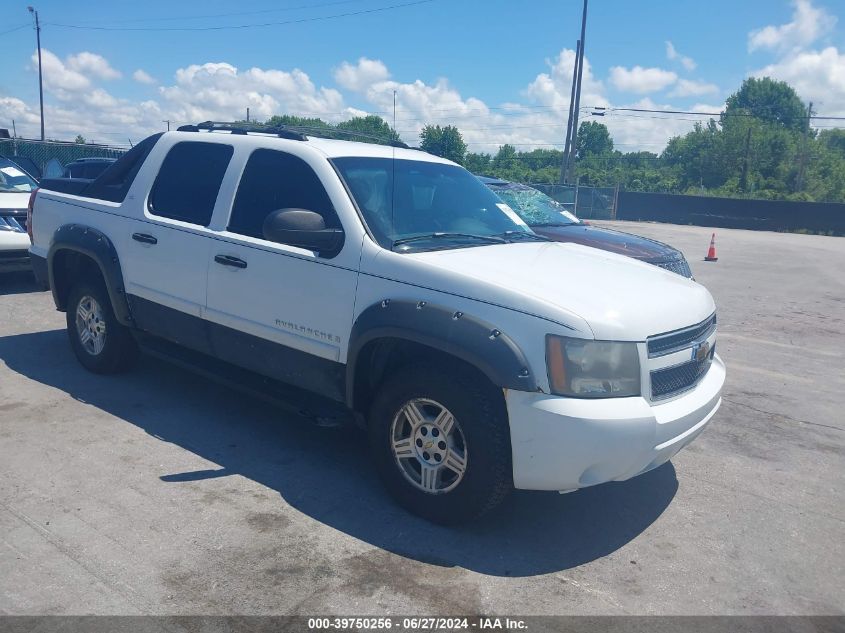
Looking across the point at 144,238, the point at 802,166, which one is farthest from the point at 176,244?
the point at 802,166

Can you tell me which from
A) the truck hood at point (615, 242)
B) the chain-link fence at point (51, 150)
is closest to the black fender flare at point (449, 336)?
the truck hood at point (615, 242)

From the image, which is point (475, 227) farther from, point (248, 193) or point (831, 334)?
point (831, 334)

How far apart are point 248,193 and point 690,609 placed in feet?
11.5

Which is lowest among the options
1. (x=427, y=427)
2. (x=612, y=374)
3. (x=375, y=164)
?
(x=427, y=427)

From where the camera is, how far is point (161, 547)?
359 cm

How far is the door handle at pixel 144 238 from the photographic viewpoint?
5304mm

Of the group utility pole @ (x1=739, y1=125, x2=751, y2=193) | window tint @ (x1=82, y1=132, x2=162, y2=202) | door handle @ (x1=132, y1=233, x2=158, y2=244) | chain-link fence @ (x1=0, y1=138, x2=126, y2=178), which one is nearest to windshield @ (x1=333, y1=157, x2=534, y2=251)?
door handle @ (x1=132, y1=233, x2=158, y2=244)

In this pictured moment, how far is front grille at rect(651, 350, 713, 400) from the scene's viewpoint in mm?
3709

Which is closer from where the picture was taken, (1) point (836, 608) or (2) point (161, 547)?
(1) point (836, 608)

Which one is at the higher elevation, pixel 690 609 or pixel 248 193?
pixel 248 193

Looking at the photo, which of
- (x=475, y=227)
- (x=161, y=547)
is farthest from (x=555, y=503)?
(x=161, y=547)

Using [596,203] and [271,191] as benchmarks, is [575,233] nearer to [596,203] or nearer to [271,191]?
[271,191]

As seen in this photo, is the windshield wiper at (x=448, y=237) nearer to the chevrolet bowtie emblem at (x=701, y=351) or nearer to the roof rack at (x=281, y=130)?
the roof rack at (x=281, y=130)

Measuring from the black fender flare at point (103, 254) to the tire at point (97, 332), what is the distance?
0.21 meters
